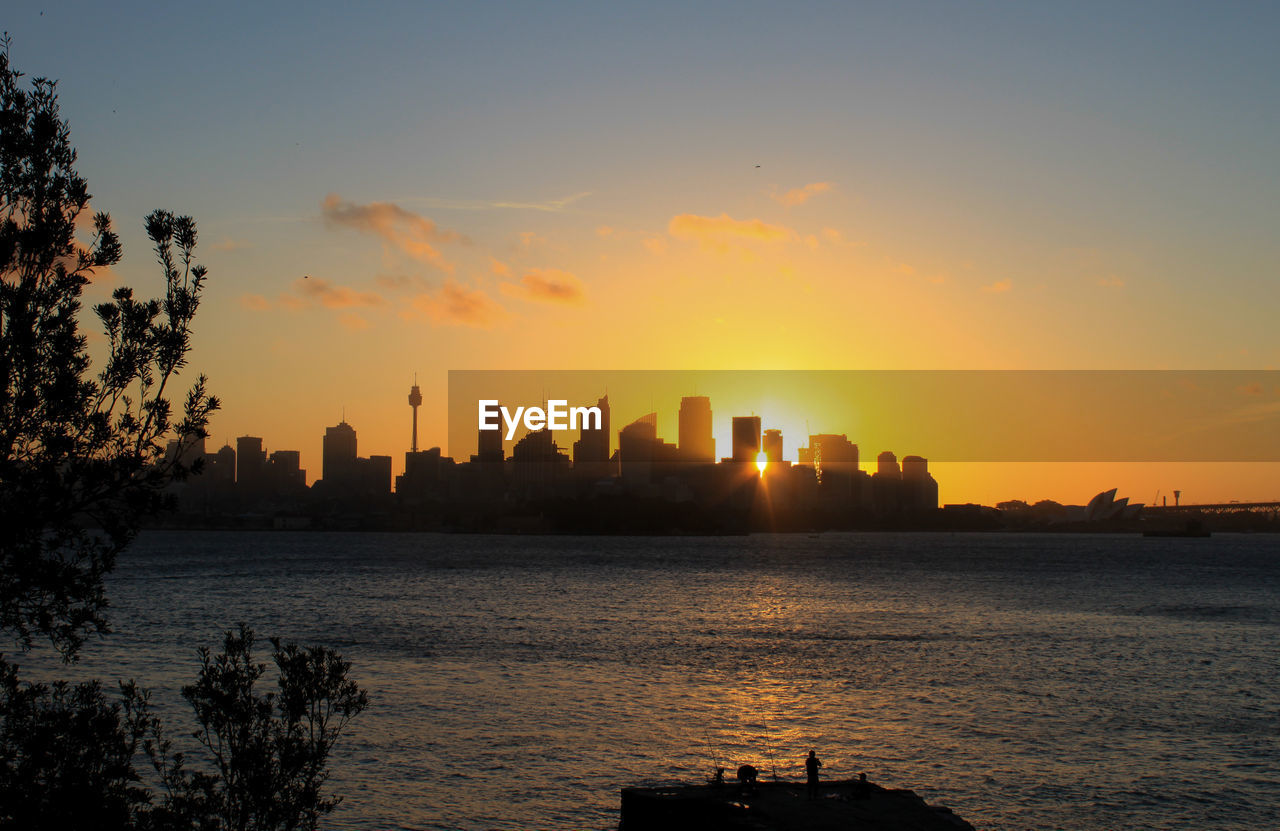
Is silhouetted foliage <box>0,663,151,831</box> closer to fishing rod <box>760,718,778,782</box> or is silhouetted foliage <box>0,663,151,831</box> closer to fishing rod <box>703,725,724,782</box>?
fishing rod <box>703,725,724,782</box>

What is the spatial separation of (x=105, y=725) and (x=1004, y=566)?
178m

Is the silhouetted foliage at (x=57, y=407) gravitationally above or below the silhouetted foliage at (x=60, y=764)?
above

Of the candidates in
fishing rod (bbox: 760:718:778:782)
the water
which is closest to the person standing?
the water

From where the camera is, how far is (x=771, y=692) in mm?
50469

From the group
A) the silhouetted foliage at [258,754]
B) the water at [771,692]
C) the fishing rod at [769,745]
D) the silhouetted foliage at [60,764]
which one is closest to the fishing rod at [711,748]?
the water at [771,692]

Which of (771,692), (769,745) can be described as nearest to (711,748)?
(769,745)

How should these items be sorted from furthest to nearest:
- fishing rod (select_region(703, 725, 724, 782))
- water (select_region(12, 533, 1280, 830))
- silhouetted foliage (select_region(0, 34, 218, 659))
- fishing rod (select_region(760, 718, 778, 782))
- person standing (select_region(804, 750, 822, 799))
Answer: fishing rod (select_region(703, 725, 724, 782)) → fishing rod (select_region(760, 718, 778, 782)) → water (select_region(12, 533, 1280, 830)) → person standing (select_region(804, 750, 822, 799)) → silhouetted foliage (select_region(0, 34, 218, 659))

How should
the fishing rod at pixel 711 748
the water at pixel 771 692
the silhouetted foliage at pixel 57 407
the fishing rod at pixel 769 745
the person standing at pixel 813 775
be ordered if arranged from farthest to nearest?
the fishing rod at pixel 711 748 → the fishing rod at pixel 769 745 → the water at pixel 771 692 → the person standing at pixel 813 775 → the silhouetted foliage at pixel 57 407

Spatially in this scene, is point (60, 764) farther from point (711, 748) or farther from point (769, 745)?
point (769, 745)

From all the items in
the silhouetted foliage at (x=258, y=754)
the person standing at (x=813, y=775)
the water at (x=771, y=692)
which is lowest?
the water at (x=771, y=692)

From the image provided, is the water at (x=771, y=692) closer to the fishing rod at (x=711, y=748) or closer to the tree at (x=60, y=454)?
the fishing rod at (x=711, y=748)

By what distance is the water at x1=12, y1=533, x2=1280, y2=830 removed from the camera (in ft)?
110

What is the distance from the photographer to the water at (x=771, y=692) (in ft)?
110

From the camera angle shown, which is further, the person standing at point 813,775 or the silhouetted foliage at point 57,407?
the person standing at point 813,775
